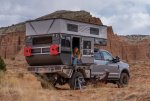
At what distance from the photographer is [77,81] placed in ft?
67.6

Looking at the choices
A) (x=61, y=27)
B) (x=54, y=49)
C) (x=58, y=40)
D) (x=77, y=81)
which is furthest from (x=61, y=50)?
(x=77, y=81)

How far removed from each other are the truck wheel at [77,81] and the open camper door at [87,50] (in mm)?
769

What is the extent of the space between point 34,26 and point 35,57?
133 cm

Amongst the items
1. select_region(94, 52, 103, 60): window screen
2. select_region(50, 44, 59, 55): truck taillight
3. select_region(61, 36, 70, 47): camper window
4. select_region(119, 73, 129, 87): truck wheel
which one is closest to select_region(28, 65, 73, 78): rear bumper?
select_region(50, 44, 59, 55): truck taillight

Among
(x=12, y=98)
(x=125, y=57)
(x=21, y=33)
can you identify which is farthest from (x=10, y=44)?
(x=12, y=98)

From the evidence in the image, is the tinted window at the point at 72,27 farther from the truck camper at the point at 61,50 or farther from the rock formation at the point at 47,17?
the rock formation at the point at 47,17

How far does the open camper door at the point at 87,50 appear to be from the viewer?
21125 mm

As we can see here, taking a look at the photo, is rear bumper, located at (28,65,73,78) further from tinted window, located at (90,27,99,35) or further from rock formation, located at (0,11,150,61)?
rock formation, located at (0,11,150,61)

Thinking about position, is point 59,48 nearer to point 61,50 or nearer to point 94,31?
point 61,50

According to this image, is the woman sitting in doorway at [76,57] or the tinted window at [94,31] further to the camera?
the tinted window at [94,31]

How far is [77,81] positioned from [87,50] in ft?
5.13

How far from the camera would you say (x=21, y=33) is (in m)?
77.8

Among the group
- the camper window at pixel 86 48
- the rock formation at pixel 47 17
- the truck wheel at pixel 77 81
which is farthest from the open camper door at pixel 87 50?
the rock formation at pixel 47 17

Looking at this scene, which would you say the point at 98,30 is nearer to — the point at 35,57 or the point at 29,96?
the point at 35,57
